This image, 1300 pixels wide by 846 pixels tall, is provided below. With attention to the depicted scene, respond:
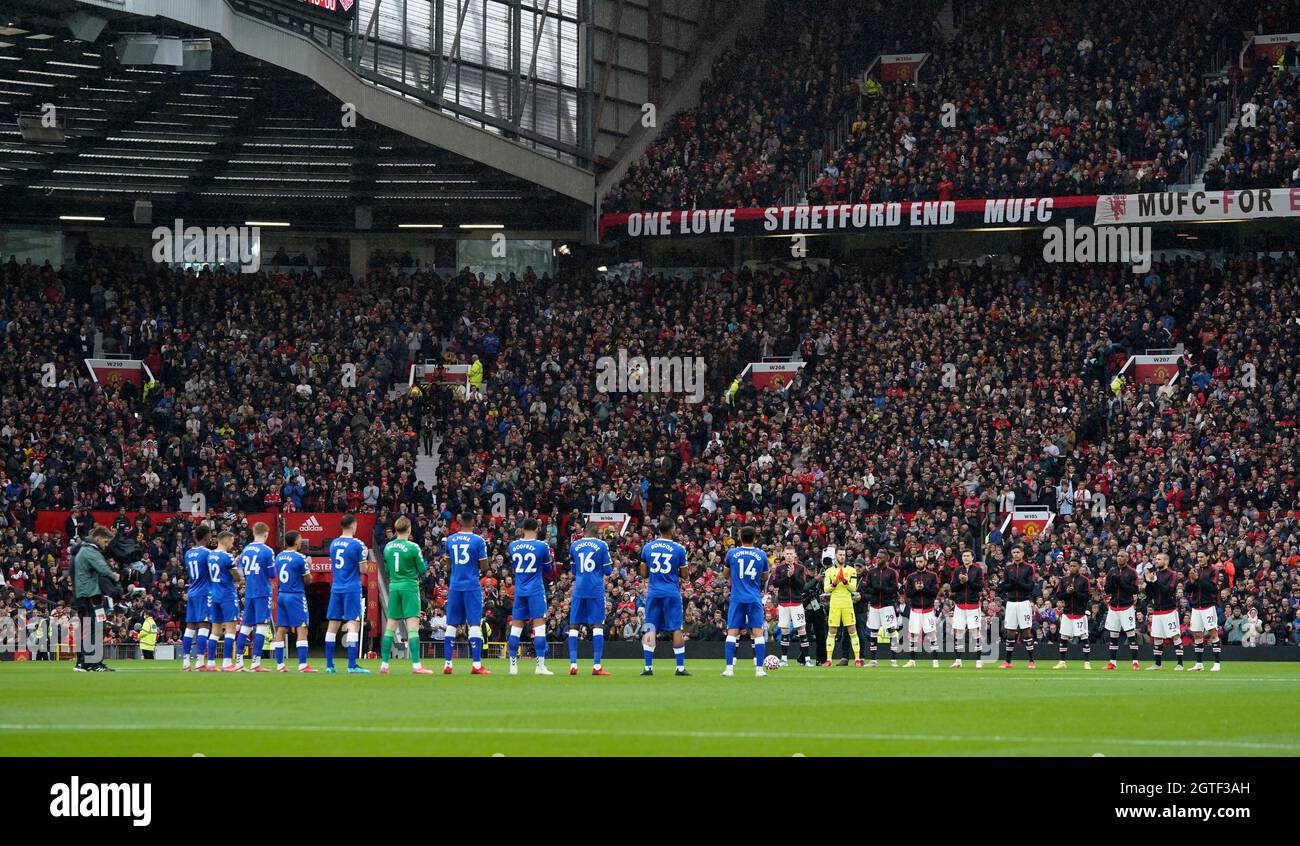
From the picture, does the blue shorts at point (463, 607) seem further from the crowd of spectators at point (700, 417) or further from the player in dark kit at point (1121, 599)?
the crowd of spectators at point (700, 417)

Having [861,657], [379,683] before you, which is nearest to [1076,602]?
[861,657]

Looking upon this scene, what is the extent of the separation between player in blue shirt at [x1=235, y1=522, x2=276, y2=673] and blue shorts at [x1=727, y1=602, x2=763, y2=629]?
6.38 meters

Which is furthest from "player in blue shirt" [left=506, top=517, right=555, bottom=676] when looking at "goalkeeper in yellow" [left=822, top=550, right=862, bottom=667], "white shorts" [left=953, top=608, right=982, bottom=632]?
"white shorts" [left=953, top=608, right=982, bottom=632]

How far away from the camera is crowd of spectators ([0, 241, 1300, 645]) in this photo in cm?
4106

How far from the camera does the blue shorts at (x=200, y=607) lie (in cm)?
2653

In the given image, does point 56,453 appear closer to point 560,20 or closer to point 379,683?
point 560,20

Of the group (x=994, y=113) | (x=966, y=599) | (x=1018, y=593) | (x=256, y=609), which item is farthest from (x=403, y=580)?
(x=994, y=113)

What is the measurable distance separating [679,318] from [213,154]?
1425cm

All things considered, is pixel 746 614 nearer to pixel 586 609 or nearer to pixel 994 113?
pixel 586 609

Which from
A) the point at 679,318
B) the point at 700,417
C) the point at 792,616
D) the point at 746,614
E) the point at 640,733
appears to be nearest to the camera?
the point at 640,733

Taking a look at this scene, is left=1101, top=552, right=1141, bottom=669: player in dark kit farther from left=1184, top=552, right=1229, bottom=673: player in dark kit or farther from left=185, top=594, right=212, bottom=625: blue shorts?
left=185, top=594, right=212, bottom=625: blue shorts

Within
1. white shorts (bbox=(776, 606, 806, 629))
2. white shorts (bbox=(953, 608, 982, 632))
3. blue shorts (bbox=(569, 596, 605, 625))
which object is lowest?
white shorts (bbox=(776, 606, 806, 629))

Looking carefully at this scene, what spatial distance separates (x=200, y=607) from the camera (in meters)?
26.7
